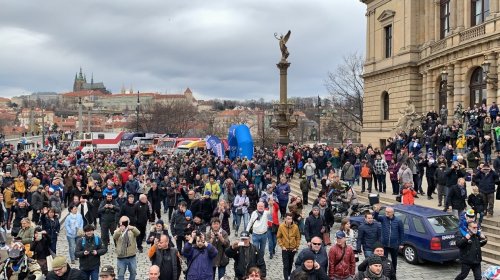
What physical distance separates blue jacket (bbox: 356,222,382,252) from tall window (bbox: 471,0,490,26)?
73.7 feet

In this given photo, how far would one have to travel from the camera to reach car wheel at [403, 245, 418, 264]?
434 inches

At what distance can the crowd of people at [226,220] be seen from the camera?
780cm

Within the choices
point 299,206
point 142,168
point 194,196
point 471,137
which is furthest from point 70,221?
point 471,137

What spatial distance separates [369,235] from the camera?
9.42m

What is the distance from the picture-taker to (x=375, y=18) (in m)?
38.7

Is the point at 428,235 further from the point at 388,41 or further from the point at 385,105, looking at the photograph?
the point at 388,41

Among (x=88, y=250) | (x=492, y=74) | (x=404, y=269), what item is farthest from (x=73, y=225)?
(x=492, y=74)

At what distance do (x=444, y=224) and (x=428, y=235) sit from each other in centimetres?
58

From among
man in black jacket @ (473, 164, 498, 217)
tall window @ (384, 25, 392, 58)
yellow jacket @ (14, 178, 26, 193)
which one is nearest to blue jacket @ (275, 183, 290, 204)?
man in black jacket @ (473, 164, 498, 217)

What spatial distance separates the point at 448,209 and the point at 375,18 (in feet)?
90.7

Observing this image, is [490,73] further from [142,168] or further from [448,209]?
[142,168]

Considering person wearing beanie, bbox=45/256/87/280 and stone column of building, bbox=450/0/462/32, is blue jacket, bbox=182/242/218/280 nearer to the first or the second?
person wearing beanie, bbox=45/256/87/280

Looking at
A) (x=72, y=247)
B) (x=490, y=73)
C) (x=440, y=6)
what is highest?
(x=440, y=6)

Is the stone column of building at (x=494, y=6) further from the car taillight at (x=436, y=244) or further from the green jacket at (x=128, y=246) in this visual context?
the green jacket at (x=128, y=246)
